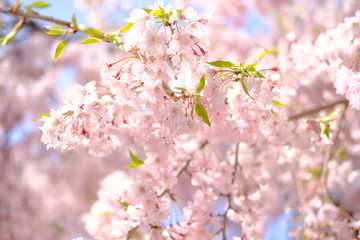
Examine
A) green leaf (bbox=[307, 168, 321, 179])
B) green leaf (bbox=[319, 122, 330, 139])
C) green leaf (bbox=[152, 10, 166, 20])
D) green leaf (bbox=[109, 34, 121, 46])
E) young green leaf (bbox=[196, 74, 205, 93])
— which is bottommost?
green leaf (bbox=[109, 34, 121, 46])

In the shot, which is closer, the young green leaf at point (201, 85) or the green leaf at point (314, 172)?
the young green leaf at point (201, 85)

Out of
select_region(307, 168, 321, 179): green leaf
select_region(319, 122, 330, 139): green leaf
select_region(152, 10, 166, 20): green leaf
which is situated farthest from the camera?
select_region(307, 168, 321, 179): green leaf

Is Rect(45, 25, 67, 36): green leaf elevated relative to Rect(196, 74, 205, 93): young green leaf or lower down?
lower down

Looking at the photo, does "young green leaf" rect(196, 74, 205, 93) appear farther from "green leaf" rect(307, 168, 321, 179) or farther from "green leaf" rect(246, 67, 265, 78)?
Result: "green leaf" rect(307, 168, 321, 179)

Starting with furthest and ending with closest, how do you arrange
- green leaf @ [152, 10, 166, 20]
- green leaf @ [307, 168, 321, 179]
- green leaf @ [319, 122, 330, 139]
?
green leaf @ [307, 168, 321, 179] < green leaf @ [319, 122, 330, 139] < green leaf @ [152, 10, 166, 20]

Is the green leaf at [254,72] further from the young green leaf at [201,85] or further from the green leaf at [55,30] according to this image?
the green leaf at [55,30]

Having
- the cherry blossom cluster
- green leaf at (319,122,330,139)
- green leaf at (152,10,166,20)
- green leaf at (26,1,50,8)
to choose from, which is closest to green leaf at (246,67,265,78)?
the cherry blossom cluster

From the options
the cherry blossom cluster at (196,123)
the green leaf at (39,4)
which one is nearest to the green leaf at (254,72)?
the cherry blossom cluster at (196,123)

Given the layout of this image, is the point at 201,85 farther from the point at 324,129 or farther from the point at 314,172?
the point at 314,172

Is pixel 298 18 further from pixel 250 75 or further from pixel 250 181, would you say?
pixel 250 75

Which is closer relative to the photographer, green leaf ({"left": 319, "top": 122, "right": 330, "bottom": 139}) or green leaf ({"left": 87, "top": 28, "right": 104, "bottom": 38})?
green leaf ({"left": 87, "top": 28, "right": 104, "bottom": 38})

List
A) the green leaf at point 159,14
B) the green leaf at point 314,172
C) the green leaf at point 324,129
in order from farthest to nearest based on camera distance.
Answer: the green leaf at point 314,172
the green leaf at point 324,129
the green leaf at point 159,14

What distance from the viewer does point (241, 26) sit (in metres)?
5.88

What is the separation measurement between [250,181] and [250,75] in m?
1.19
